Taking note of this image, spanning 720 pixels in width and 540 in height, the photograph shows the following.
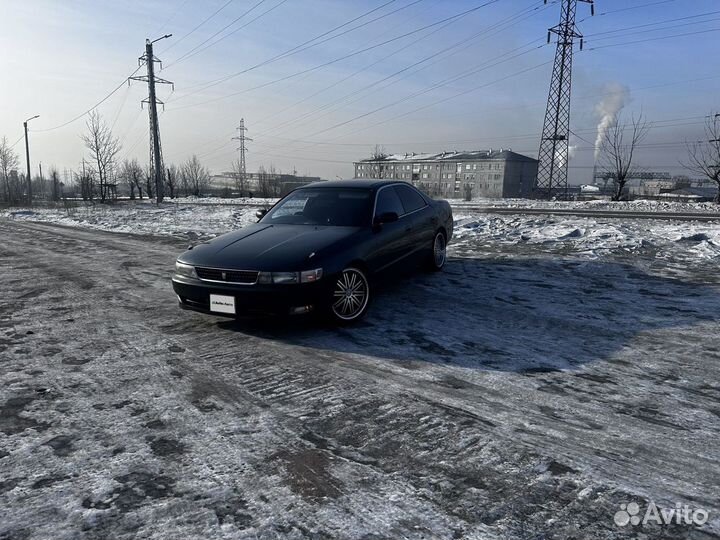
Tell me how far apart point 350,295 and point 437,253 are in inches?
114

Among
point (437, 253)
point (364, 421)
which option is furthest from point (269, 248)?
point (437, 253)

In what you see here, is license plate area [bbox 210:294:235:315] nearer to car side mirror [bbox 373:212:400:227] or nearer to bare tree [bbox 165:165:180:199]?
car side mirror [bbox 373:212:400:227]

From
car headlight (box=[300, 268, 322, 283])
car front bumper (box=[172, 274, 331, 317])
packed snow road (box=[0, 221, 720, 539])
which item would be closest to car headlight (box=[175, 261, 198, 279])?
car front bumper (box=[172, 274, 331, 317])

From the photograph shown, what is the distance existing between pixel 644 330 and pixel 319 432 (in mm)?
Answer: 3558

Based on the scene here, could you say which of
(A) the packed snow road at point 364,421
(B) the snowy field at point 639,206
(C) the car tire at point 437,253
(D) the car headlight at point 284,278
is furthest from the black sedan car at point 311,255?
(B) the snowy field at point 639,206

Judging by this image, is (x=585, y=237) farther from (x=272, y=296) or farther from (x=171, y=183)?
(x=171, y=183)

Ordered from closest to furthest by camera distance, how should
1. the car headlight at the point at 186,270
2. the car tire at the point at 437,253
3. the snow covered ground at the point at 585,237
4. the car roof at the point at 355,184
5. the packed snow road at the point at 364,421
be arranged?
the packed snow road at the point at 364,421 → the car headlight at the point at 186,270 → the car roof at the point at 355,184 → the car tire at the point at 437,253 → the snow covered ground at the point at 585,237

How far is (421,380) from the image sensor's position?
343 cm

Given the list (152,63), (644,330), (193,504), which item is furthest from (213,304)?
(152,63)

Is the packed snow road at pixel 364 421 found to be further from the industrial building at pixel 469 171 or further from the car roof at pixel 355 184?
the industrial building at pixel 469 171

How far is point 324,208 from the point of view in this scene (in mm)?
5695

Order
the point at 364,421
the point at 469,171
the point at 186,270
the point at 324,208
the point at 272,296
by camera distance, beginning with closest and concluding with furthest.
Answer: the point at 364,421, the point at 272,296, the point at 186,270, the point at 324,208, the point at 469,171

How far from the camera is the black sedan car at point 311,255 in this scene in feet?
13.9

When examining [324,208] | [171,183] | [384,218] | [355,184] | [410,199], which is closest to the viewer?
[384,218]
